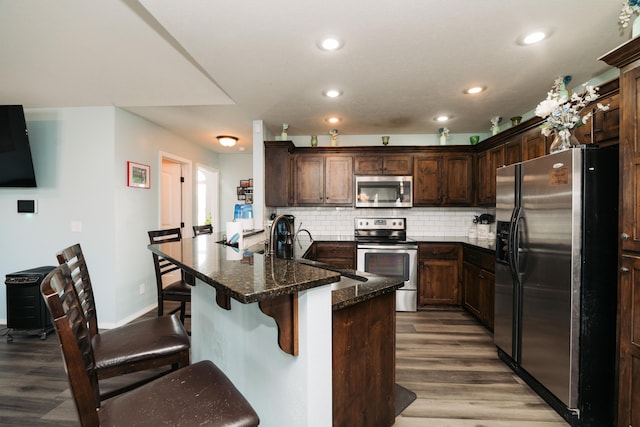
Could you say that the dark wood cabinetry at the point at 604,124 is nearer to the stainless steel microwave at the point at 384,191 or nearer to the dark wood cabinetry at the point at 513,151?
the dark wood cabinetry at the point at 513,151

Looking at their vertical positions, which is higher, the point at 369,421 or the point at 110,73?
the point at 110,73

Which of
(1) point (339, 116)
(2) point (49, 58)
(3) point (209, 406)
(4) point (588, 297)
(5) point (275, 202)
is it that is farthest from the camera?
(5) point (275, 202)

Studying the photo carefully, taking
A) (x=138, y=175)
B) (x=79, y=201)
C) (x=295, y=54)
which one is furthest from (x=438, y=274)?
(x=79, y=201)

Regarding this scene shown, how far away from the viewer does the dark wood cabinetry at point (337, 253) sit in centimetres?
391

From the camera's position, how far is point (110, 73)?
8.46 feet

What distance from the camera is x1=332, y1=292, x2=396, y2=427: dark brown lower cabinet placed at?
1260 mm

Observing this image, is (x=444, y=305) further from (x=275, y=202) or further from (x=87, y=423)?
(x=87, y=423)

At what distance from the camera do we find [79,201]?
3.36 meters

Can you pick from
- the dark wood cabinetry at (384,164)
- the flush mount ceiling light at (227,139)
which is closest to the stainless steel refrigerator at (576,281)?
the dark wood cabinetry at (384,164)

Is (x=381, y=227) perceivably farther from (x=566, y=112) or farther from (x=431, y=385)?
(x=566, y=112)

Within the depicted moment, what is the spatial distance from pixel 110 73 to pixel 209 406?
2.85 metres

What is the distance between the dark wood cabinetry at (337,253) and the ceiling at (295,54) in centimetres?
162

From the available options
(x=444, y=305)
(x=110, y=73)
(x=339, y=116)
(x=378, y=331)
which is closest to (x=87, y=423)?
(x=378, y=331)

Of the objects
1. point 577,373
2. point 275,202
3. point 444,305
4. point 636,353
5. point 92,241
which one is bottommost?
point 444,305
